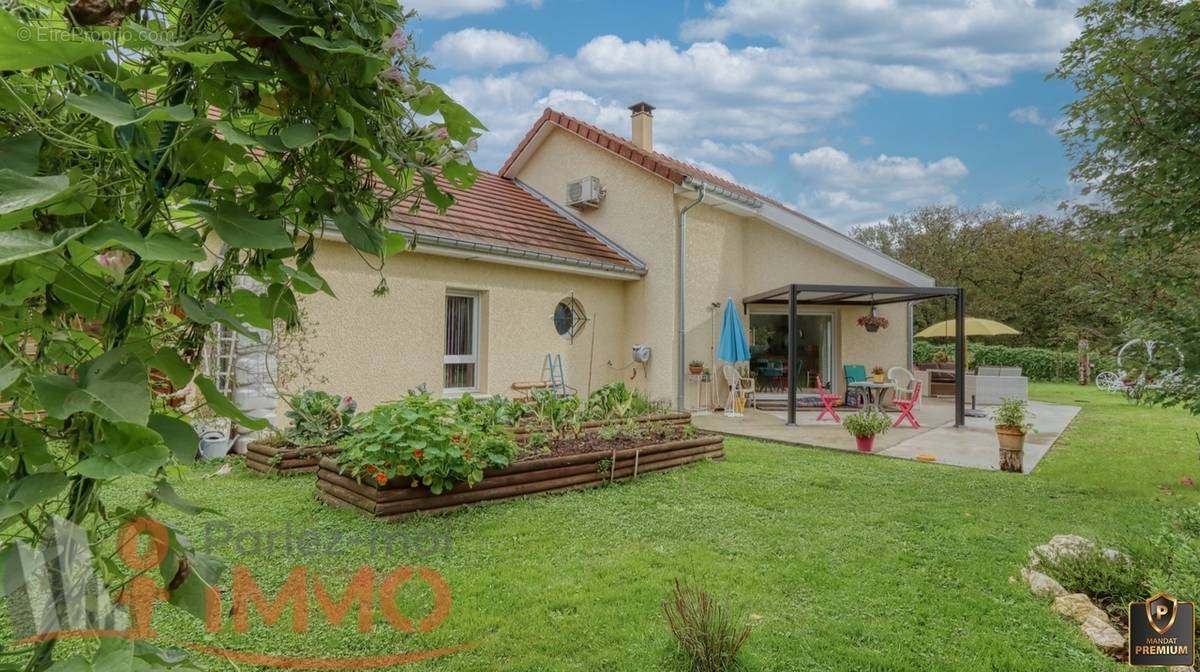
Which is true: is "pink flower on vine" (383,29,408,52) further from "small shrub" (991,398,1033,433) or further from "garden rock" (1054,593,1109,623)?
"small shrub" (991,398,1033,433)

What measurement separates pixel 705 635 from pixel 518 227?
1028 cm

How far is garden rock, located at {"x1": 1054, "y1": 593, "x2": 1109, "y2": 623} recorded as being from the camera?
11.2 ft

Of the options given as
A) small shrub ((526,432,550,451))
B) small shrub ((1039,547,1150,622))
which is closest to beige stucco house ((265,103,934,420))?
small shrub ((526,432,550,451))

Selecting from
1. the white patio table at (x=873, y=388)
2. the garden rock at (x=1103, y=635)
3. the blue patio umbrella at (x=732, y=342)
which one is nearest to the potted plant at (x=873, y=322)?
the white patio table at (x=873, y=388)

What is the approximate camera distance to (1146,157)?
16.9ft

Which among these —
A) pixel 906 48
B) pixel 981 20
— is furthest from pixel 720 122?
pixel 981 20

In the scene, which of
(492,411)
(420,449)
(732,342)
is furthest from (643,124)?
(420,449)

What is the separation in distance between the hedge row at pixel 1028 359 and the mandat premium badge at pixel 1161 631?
25351 mm

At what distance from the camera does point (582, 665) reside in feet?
9.48

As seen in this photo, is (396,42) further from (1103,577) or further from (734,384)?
(734,384)

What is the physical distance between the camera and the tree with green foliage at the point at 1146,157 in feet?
15.7

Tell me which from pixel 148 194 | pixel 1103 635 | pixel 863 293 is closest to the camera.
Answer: pixel 148 194

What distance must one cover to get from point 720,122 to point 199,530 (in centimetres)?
1535

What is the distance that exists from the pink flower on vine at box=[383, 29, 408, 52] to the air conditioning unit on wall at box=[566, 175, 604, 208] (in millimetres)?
12917
